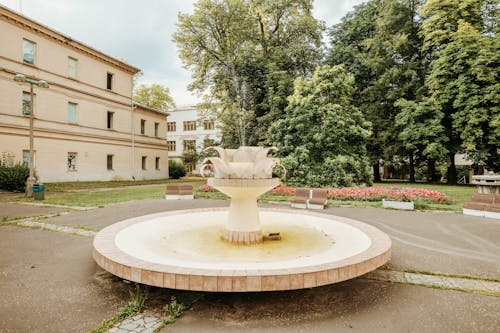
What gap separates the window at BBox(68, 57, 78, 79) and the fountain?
79.8ft

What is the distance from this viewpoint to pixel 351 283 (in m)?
4.47

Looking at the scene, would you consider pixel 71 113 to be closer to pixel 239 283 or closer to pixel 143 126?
pixel 143 126

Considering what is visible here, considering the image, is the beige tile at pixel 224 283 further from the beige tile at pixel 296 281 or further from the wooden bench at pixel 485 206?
the wooden bench at pixel 485 206

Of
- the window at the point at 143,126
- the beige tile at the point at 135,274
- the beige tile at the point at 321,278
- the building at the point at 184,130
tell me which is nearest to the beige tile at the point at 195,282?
the beige tile at the point at 135,274

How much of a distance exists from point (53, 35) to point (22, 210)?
18.4 metres

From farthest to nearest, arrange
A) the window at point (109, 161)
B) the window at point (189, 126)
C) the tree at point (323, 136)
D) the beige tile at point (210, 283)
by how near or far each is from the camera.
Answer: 1. the window at point (189, 126)
2. the window at point (109, 161)
3. the tree at point (323, 136)
4. the beige tile at point (210, 283)

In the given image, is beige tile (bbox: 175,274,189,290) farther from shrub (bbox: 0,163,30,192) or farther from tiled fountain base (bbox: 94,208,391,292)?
shrub (bbox: 0,163,30,192)

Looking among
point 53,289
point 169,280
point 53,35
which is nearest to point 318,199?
point 169,280

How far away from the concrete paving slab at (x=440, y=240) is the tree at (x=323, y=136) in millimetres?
7107

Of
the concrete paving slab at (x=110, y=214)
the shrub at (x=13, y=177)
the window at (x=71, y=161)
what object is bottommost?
the concrete paving slab at (x=110, y=214)

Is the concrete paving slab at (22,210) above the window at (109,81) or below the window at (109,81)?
below

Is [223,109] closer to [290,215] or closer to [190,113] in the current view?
[290,215]

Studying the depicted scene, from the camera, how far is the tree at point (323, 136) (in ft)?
61.0

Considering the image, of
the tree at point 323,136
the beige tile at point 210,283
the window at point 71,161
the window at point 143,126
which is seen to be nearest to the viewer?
the beige tile at point 210,283
